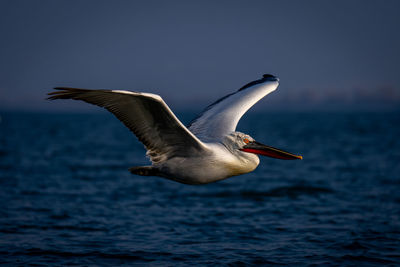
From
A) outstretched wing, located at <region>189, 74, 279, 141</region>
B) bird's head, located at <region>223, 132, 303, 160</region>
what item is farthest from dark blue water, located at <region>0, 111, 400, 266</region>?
outstretched wing, located at <region>189, 74, 279, 141</region>

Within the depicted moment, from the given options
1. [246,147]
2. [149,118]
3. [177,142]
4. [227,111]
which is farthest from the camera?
[227,111]

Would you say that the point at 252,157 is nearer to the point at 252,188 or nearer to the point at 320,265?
the point at 320,265

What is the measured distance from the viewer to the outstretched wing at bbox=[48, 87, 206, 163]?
5.09m

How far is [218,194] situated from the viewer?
13484 mm

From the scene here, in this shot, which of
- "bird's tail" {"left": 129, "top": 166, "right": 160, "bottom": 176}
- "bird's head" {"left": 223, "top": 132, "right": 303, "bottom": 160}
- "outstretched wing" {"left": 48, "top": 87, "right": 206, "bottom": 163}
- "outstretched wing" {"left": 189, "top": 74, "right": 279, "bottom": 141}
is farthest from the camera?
"outstretched wing" {"left": 189, "top": 74, "right": 279, "bottom": 141}

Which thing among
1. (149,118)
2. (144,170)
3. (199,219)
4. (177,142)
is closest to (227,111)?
(177,142)

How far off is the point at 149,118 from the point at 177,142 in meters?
0.56

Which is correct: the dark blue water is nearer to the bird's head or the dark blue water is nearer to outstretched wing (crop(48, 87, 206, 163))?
the bird's head

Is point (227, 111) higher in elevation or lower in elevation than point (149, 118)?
higher

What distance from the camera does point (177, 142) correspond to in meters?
5.97

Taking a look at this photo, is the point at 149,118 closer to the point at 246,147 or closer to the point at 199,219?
the point at 246,147

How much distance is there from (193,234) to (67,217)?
→ 3092 mm

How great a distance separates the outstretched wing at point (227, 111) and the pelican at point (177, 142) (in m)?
0.02

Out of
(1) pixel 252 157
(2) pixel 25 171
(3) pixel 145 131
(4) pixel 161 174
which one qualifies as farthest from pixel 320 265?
(2) pixel 25 171
